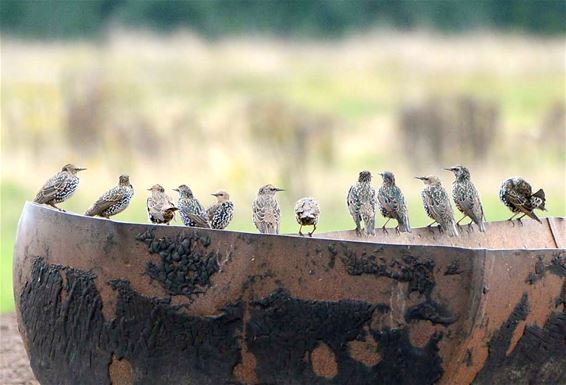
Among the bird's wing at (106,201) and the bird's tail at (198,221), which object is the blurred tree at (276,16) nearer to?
the bird's wing at (106,201)

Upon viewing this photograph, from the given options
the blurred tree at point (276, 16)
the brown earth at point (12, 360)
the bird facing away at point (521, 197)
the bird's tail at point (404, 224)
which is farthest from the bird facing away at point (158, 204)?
the blurred tree at point (276, 16)

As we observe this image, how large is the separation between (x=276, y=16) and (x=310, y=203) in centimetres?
3395

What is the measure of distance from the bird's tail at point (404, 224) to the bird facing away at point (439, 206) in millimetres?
164

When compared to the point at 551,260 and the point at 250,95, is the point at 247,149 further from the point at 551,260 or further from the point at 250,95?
the point at 551,260

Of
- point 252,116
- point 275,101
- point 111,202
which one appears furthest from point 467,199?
point 275,101

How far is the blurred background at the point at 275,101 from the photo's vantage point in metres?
20.4

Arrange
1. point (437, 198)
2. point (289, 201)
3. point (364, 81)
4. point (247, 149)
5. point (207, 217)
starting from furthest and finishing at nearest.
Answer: point (364, 81)
point (247, 149)
point (289, 201)
point (437, 198)
point (207, 217)

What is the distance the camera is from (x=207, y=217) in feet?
26.8

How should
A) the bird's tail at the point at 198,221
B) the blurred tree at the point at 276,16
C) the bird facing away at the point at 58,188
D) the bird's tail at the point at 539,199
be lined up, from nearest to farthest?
the bird's tail at the point at 198,221, the bird facing away at the point at 58,188, the bird's tail at the point at 539,199, the blurred tree at the point at 276,16

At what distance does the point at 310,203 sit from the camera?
8.39m

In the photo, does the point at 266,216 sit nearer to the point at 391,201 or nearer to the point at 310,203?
the point at 310,203

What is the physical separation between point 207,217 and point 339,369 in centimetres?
256

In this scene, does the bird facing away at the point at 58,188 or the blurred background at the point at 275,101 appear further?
the blurred background at the point at 275,101

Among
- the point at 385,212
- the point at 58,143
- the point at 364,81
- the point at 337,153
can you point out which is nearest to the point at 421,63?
the point at 364,81
